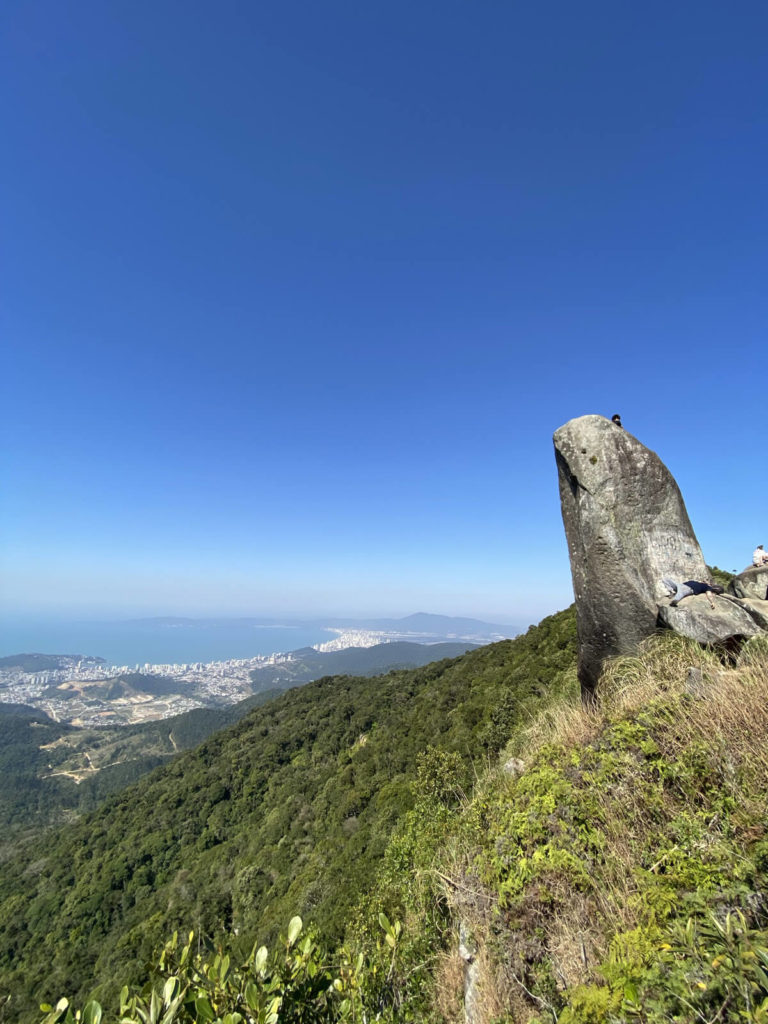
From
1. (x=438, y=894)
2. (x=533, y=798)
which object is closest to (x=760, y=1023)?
(x=533, y=798)

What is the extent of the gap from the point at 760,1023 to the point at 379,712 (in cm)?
5554

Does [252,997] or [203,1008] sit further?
[252,997]

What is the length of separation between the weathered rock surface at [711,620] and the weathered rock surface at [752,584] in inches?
35.3

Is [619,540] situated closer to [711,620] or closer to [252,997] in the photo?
[711,620]

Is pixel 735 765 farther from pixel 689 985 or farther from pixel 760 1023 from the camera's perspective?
pixel 760 1023

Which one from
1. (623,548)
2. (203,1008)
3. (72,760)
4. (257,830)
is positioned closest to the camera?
(203,1008)

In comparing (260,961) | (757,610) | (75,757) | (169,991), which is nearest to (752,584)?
(757,610)

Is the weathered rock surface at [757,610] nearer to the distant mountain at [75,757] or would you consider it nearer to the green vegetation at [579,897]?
the green vegetation at [579,897]

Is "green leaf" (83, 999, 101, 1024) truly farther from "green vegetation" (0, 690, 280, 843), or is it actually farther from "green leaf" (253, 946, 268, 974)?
"green vegetation" (0, 690, 280, 843)

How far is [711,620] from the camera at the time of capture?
226 inches

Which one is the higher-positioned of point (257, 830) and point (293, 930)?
point (293, 930)

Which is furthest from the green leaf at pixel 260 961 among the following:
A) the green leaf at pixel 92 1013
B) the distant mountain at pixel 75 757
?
Answer: the distant mountain at pixel 75 757

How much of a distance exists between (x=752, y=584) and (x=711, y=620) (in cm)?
153

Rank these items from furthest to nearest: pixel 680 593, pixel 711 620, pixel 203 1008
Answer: pixel 680 593 → pixel 711 620 → pixel 203 1008
